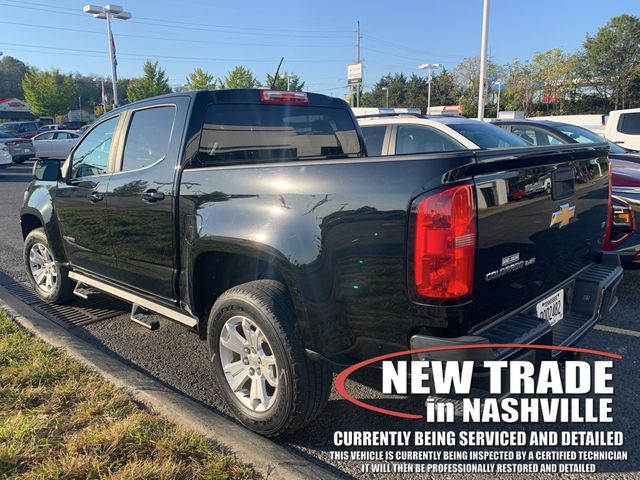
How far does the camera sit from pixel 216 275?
327 cm

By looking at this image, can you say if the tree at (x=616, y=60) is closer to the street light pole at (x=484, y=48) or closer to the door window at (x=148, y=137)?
the street light pole at (x=484, y=48)

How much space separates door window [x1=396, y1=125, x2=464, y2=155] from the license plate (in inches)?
149

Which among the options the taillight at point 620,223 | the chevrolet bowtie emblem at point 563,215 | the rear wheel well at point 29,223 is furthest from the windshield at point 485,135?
the rear wheel well at point 29,223

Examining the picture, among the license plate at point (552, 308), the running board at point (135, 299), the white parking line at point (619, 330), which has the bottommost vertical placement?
the white parking line at point (619, 330)

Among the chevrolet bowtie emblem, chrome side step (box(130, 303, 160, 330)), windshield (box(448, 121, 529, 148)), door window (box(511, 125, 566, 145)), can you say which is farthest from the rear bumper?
door window (box(511, 125, 566, 145))

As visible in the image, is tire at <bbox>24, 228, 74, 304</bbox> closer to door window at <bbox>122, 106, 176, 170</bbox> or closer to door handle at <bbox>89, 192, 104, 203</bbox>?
door handle at <bbox>89, 192, 104, 203</bbox>

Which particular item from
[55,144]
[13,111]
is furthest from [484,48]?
[13,111]

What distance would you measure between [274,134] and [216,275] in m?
1.17

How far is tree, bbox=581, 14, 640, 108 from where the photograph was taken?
4390cm

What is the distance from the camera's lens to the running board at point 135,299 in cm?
340

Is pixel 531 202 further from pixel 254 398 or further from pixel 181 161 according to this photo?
pixel 181 161

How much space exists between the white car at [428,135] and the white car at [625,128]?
6.42 m

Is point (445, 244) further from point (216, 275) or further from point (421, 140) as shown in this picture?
point (421, 140)

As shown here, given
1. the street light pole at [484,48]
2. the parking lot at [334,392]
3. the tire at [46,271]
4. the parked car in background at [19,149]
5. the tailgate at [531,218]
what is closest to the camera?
the tailgate at [531,218]
